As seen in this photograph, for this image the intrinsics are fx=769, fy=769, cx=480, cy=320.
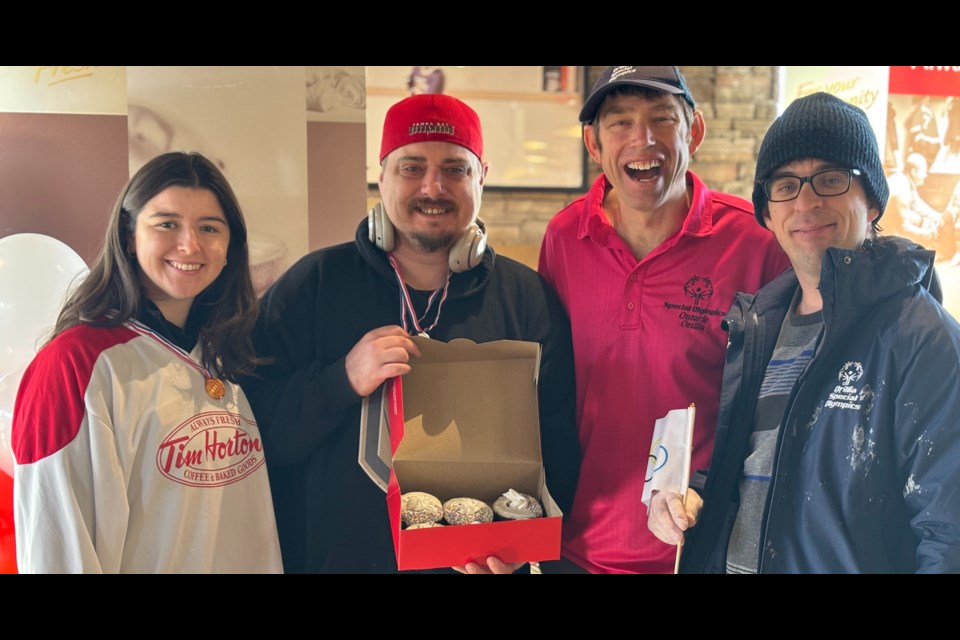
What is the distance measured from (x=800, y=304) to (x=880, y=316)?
0.20m

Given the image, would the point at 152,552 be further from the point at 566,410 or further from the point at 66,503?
the point at 566,410

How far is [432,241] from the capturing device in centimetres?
190

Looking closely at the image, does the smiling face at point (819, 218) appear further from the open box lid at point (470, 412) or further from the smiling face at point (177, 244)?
the smiling face at point (177, 244)

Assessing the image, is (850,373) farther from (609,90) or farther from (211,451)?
(211,451)

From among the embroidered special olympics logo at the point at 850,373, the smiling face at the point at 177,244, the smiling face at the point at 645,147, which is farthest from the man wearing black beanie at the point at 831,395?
the smiling face at the point at 177,244

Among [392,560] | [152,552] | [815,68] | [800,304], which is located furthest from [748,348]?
[815,68]

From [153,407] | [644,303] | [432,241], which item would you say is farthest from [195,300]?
[644,303]

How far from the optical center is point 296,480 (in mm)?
1939

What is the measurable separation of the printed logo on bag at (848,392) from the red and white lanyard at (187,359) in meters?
1.31

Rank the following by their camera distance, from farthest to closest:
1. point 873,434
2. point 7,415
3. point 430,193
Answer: point 430,193, point 7,415, point 873,434

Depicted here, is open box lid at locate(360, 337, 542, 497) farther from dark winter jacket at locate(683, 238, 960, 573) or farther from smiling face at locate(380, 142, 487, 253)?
dark winter jacket at locate(683, 238, 960, 573)

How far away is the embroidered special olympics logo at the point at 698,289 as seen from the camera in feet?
6.36

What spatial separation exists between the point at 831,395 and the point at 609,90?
91cm
